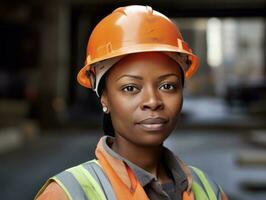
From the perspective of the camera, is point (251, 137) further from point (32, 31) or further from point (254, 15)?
point (254, 15)

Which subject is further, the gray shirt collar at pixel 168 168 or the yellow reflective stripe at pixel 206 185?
the yellow reflective stripe at pixel 206 185

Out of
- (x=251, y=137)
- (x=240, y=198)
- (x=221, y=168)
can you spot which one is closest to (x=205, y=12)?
(x=251, y=137)

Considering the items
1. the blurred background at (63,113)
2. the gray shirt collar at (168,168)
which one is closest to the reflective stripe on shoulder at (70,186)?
the gray shirt collar at (168,168)

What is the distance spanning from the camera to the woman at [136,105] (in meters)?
1.75

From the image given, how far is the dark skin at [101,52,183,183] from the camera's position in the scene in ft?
5.92

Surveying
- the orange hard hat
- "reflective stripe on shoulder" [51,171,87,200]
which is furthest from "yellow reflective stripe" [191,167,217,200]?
"reflective stripe on shoulder" [51,171,87,200]

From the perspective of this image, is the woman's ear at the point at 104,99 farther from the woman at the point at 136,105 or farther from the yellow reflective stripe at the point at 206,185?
the yellow reflective stripe at the point at 206,185

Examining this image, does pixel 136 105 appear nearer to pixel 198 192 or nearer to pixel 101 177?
pixel 101 177

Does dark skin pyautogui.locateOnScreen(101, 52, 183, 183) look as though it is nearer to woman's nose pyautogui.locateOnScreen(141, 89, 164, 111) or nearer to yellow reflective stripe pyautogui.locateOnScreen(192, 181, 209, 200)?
woman's nose pyautogui.locateOnScreen(141, 89, 164, 111)

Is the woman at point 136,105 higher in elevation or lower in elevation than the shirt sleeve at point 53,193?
higher

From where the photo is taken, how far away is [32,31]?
78.5ft

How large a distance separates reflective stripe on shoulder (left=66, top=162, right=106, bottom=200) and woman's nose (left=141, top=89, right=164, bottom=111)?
0.85 feet

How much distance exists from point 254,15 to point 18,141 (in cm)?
1650

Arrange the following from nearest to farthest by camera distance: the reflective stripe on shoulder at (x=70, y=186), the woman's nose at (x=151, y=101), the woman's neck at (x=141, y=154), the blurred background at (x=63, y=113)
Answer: the reflective stripe on shoulder at (x=70, y=186) → the woman's nose at (x=151, y=101) → the woman's neck at (x=141, y=154) → the blurred background at (x=63, y=113)
